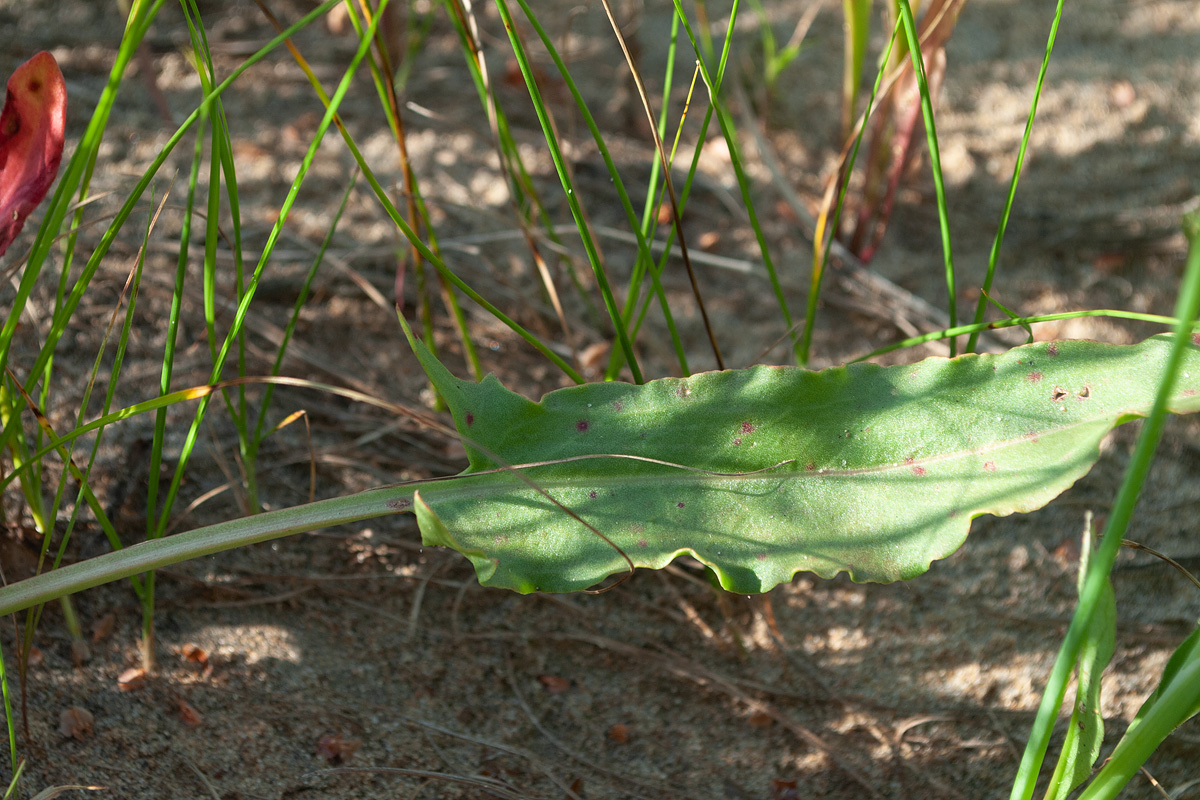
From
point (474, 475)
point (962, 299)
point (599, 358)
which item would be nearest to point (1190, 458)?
point (962, 299)

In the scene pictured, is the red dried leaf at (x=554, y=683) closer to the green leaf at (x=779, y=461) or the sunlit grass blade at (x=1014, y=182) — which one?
the green leaf at (x=779, y=461)

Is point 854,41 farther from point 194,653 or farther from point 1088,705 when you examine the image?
point 194,653

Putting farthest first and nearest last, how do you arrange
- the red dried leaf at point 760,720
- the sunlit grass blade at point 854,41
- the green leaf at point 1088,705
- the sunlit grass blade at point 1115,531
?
the sunlit grass blade at point 854,41, the red dried leaf at point 760,720, the green leaf at point 1088,705, the sunlit grass blade at point 1115,531

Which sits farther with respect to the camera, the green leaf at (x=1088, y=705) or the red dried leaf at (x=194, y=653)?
the red dried leaf at (x=194, y=653)

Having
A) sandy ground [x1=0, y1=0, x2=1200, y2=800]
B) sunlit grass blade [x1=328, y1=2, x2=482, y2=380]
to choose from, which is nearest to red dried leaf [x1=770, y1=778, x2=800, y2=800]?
sandy ground [x1=0, y1=0, x2=1200, y2=800]

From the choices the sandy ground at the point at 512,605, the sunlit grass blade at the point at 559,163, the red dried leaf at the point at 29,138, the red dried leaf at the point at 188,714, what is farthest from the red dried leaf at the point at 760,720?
the red dried leaf at the point at 29,138

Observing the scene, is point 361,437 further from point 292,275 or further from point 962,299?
point 962,299
